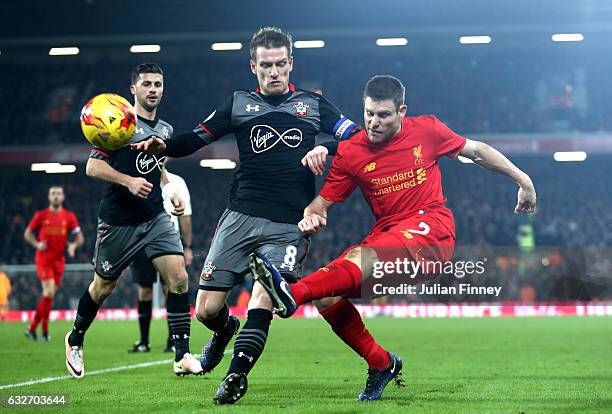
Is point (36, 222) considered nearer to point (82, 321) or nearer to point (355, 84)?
point (82, 321)

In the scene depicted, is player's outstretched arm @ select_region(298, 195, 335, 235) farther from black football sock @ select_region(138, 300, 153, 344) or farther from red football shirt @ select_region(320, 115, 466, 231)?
black football sock @ select_region(138, 300, 153, 344)

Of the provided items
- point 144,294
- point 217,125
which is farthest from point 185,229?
point 217,125

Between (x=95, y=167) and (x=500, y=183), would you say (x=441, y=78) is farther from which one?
(x=95, y=167)

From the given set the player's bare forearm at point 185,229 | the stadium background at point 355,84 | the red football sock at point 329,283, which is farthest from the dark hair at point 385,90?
the stadium background at point 355,84

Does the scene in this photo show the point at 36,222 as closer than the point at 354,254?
No

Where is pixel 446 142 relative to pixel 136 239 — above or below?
above

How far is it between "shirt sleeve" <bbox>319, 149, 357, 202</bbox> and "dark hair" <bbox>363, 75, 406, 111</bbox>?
1.30ft

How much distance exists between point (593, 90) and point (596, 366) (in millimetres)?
21373

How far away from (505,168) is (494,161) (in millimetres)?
73

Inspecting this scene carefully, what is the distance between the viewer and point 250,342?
16.4ft

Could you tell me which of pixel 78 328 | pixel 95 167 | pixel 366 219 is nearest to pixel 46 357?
pixel 78 328

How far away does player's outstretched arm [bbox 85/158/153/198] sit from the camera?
20.4 ft

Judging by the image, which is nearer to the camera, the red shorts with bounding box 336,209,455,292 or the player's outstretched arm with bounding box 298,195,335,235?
the red shorts with bounding box 336,209,455,292

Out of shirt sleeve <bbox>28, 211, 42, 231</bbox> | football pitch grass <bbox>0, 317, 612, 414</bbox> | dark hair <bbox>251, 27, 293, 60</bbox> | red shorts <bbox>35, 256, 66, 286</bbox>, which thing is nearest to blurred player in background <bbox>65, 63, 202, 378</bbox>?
football pitch grass <bbox>0, 317, 612, 414</bbox>
